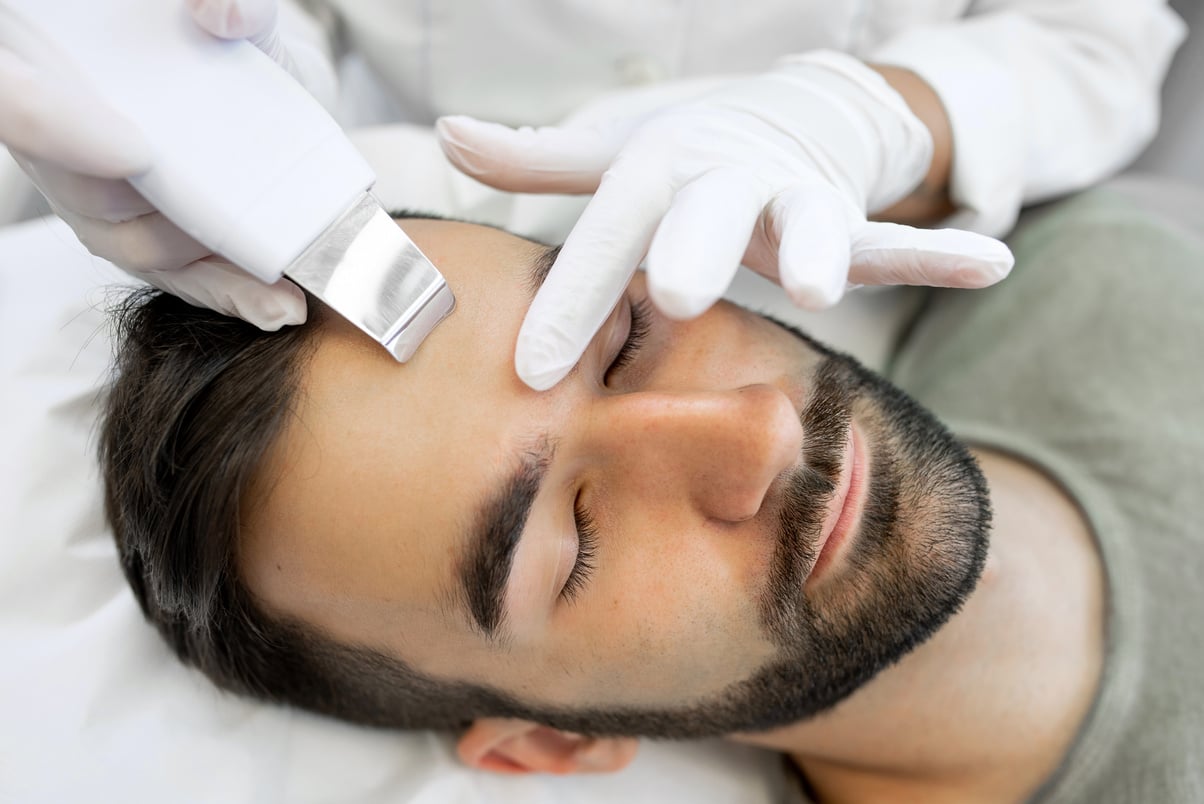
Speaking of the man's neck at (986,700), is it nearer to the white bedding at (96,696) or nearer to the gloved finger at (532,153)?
the white bedding at (96,696)

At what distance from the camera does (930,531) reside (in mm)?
732

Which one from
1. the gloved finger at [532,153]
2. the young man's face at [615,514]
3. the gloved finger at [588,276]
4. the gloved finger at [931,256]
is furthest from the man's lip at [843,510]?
the gloved finger at [532,153]

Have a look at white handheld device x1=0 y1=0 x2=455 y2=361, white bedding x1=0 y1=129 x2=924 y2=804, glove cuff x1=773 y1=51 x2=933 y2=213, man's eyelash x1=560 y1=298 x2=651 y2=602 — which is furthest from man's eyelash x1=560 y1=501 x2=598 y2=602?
glove cuff x1=773 y1=51 x2=933 y2=213

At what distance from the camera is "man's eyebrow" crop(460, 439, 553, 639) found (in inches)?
25.1

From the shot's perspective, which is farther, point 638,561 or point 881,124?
point 881,124

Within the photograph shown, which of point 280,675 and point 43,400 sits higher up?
point 43,400

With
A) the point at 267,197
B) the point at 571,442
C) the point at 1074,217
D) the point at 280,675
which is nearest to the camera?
the point at 267,197

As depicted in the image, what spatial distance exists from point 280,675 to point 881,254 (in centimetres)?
75

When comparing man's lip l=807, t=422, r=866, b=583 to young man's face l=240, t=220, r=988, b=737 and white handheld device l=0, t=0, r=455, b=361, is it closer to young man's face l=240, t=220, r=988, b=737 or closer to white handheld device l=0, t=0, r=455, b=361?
young man's face l=240, t=220, r=988, b=737

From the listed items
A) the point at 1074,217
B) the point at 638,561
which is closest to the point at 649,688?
the point at 638,561

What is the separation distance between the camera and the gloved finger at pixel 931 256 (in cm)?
65

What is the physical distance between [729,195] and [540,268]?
178 mm

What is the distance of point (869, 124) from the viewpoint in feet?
3.20

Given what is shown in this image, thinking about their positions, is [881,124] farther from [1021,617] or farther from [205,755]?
[205,755]
